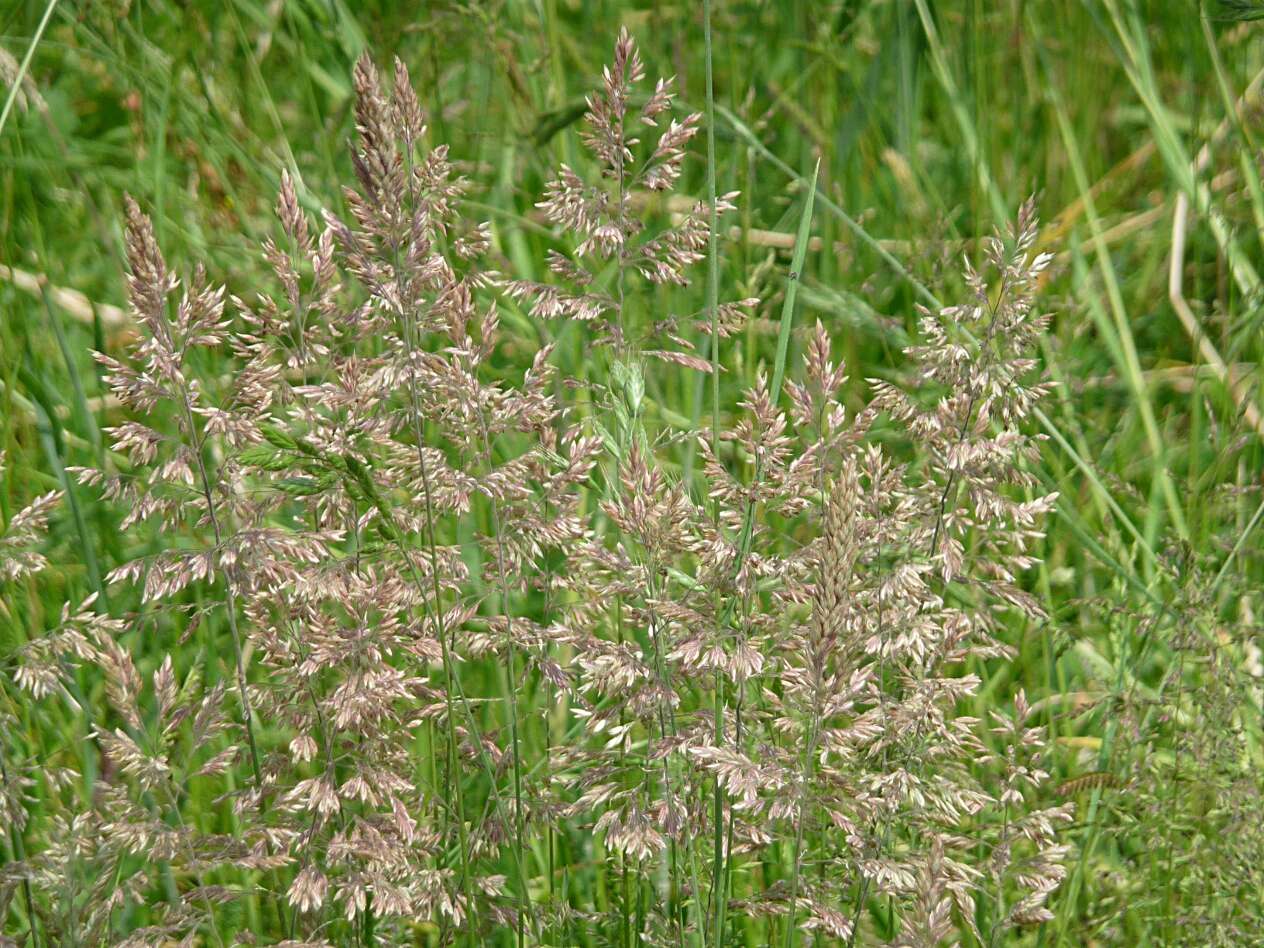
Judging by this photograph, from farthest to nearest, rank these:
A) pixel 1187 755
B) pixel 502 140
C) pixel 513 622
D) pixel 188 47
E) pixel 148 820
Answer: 1. pixel 502 140
2. pixel 188 47
3. pixel 1187 755
4. pixel 513 622
5. pixel 148 820

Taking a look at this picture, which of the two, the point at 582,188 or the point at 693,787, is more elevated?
the point at 582,188

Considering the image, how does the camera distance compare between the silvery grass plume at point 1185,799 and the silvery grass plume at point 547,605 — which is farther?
the silvery grass plume at point 1185,799

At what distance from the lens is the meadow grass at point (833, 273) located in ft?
6.21

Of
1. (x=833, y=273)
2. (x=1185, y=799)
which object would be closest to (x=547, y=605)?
(x=1185, y=799)

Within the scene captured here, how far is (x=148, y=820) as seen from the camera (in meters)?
1.41

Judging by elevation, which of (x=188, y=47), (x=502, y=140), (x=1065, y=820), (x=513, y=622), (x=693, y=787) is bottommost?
(x=1065, y=820)

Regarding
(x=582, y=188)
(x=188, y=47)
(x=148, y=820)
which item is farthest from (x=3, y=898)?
(x=188, y=47)

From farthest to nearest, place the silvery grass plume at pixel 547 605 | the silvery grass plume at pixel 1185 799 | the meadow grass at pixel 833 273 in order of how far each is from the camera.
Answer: the meadow grass at pixel 833 273 → the silvery grass plume at pixel 1185 799 → the silvery grass plume at pixel 547 605

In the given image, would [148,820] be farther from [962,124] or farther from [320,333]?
[962,124]

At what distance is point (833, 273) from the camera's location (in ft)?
9.95

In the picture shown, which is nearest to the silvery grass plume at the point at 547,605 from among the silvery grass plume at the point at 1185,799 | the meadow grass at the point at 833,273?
the meadow grass at the point at 833,273

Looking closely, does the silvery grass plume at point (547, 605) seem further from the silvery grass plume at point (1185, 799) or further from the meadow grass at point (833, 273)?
the silvery grass plume at point (1185, 799)

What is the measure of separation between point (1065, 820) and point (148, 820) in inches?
35.2

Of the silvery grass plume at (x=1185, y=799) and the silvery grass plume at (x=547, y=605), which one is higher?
the silvery grass plume at (x=547, y=605)
